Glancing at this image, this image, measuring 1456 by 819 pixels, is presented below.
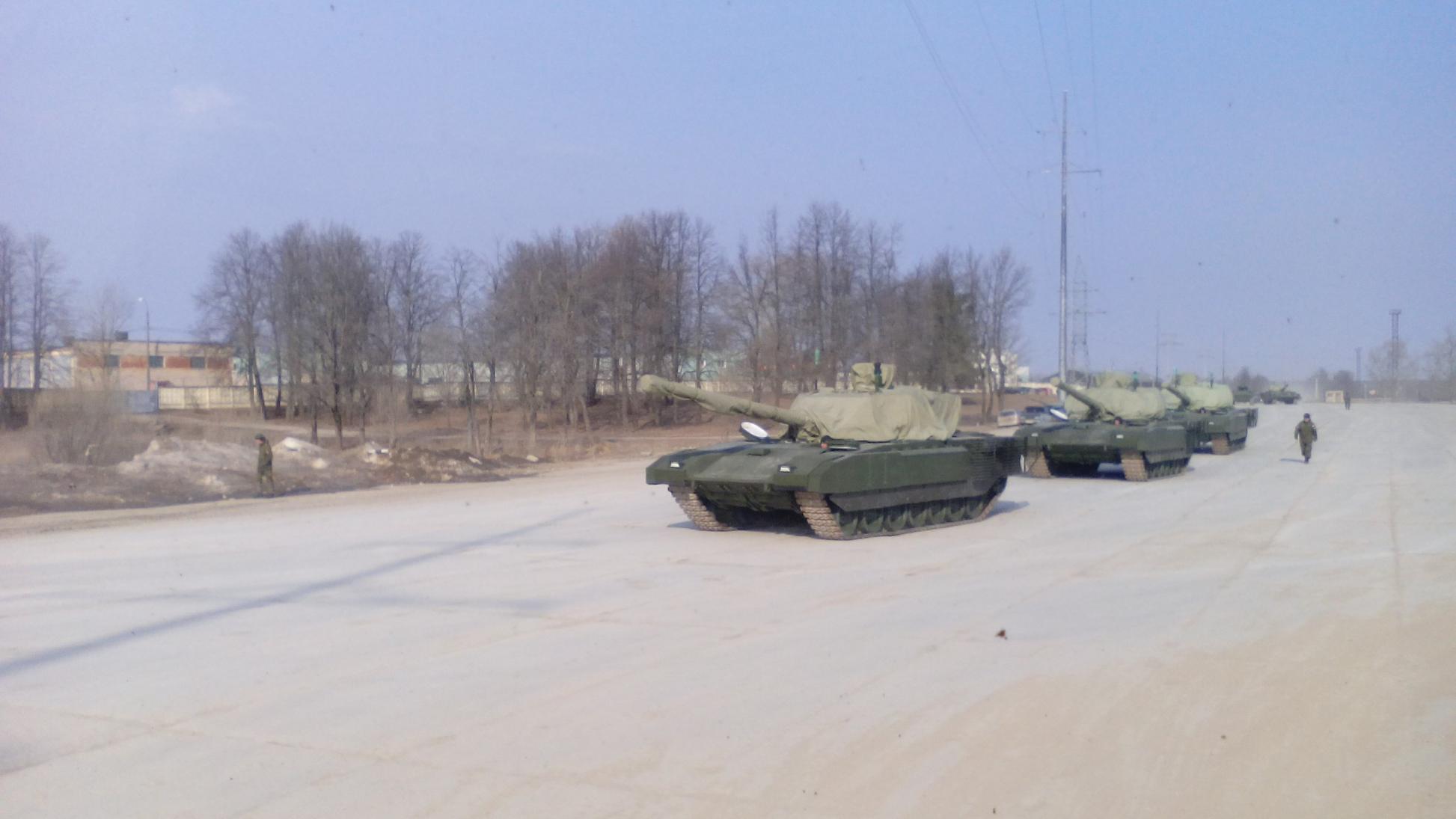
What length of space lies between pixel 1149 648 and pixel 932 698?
2.08 meters

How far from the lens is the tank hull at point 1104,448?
2195 centimetres

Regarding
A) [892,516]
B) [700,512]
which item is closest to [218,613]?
[700,512]

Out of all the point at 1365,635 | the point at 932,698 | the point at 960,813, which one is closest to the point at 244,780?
the point at 960,813

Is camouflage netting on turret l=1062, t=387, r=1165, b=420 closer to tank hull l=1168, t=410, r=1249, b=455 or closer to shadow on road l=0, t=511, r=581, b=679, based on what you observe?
tank hull l=1168, t=410, r=1249, b=455

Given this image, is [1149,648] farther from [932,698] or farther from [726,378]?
[726,378]

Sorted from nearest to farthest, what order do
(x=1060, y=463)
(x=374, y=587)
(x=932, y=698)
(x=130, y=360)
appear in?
(x=932, y=698) → (x=374, y=587) → (x=1060, y=463) → (x=130, y=360)

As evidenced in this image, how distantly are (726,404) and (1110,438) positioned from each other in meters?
10.2

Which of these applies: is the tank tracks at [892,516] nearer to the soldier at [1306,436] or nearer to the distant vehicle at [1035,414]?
the soldier at [1306,436]

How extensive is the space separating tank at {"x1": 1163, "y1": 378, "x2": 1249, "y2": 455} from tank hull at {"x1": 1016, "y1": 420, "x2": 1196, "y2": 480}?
207 inches

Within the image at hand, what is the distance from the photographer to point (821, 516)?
44.7 feet

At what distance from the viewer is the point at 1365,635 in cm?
821

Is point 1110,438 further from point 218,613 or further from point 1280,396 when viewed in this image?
point 1280,396

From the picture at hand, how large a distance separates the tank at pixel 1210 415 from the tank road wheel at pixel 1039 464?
6.38 m

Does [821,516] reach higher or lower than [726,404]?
lower
